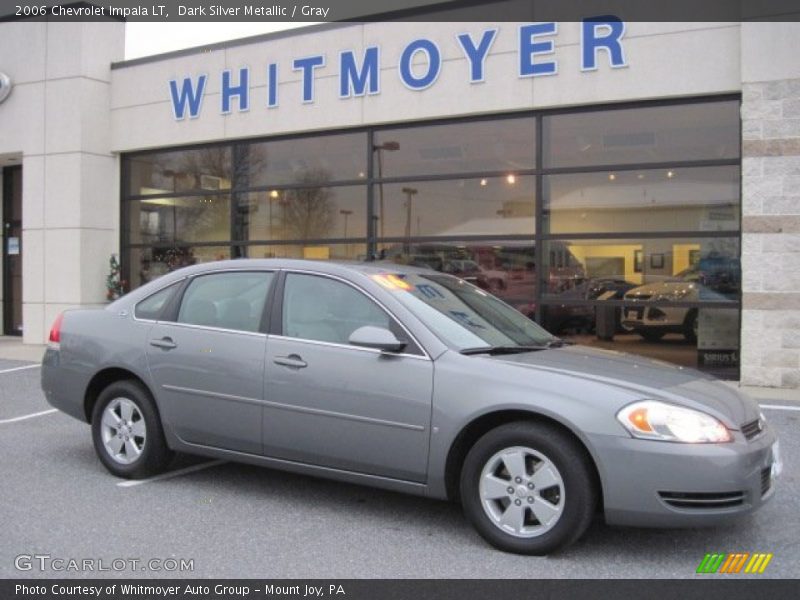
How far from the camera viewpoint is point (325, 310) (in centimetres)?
486

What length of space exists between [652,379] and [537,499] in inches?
37.2

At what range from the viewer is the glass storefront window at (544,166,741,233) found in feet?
33.8

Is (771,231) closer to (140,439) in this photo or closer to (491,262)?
(491,262)

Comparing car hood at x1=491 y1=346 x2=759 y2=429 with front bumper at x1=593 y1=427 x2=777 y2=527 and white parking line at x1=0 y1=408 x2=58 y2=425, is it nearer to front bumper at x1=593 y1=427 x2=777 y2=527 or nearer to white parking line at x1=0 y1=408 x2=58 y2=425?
front bumper at x1=593 y1=427 x2=777 y2=527

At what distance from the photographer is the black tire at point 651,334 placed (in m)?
10.6

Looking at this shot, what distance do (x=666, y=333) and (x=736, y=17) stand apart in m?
4.16

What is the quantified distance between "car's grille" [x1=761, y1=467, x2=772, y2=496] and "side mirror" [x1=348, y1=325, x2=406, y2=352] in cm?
201

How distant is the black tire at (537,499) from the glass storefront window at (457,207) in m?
7.66

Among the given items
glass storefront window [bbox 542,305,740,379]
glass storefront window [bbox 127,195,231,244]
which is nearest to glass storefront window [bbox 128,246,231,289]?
glass storefront window [bbox 127,195,231,244]

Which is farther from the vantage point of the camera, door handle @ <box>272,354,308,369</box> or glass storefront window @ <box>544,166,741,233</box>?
glass storefront window @ <box>544,166,741,233</box>

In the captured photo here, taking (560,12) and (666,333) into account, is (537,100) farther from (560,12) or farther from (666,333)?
(666,333)

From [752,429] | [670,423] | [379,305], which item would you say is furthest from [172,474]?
[752,429]

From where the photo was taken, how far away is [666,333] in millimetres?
10648

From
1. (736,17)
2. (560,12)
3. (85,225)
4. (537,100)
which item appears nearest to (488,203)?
(537,100)
